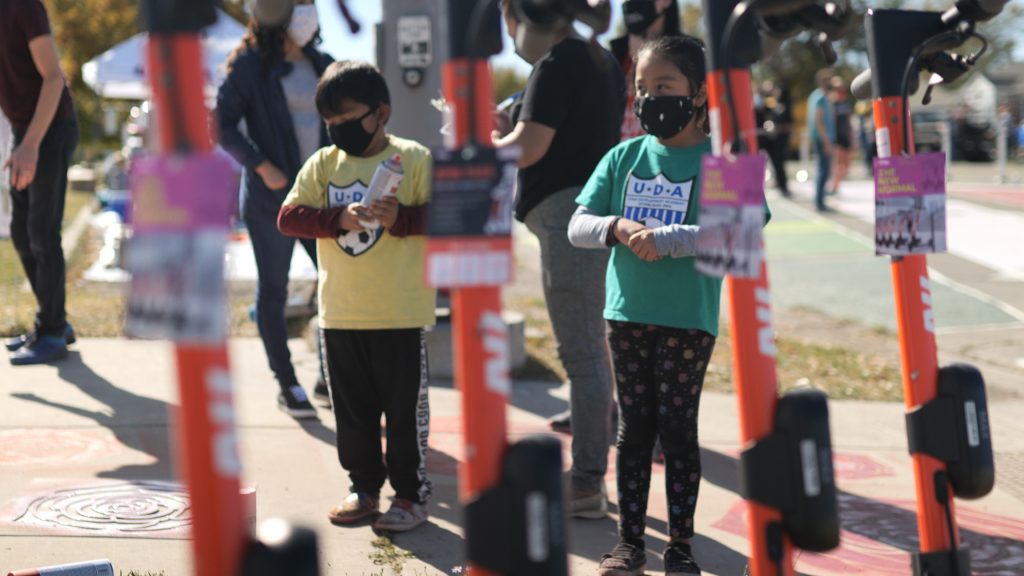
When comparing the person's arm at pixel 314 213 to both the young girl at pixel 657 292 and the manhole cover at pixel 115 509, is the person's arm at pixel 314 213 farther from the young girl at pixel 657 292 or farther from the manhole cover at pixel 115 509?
the manhole cover at pixel 115 509

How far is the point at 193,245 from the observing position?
6.72 feet

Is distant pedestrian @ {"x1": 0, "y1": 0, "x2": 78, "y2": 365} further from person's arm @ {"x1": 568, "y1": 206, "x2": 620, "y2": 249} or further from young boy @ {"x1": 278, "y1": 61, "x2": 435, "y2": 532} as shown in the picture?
person's arm @ {"x1": 568, "y1": 206, "x2": 620, "y2": 249}

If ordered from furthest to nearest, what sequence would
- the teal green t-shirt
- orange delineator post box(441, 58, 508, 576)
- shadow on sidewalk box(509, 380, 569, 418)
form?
1. shadow on sidewalk box(509, 380, 569, 418)
2. the teal green t-shirt
3. orange delineator post box(441, 58, 508, 576)

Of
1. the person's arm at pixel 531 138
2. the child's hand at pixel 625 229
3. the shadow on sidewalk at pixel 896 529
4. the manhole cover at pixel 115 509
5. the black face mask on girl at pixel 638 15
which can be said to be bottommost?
the shadow on sidewalk at pixel 896 529

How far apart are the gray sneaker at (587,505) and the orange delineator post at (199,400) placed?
8.12 feet

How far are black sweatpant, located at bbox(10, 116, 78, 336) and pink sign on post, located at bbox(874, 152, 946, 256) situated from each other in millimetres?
4535

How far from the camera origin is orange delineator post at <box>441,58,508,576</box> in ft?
7.89

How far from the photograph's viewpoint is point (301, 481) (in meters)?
4.80

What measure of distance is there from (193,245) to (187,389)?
0.82ft

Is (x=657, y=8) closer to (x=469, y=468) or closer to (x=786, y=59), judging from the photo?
(x=469, y=468)

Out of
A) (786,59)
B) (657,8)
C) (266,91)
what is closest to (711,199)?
(657,8)

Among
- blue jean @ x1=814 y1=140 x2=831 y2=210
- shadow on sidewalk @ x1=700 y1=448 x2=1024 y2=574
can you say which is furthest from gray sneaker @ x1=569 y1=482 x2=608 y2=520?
blue jean @ x1=814 y1=140 x2=831 y2=210

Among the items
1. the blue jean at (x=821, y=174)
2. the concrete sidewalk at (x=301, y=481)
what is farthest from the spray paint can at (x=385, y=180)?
the blue jean at (x=821, y=174)

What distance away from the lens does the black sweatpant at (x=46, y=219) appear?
6223 millimetres
